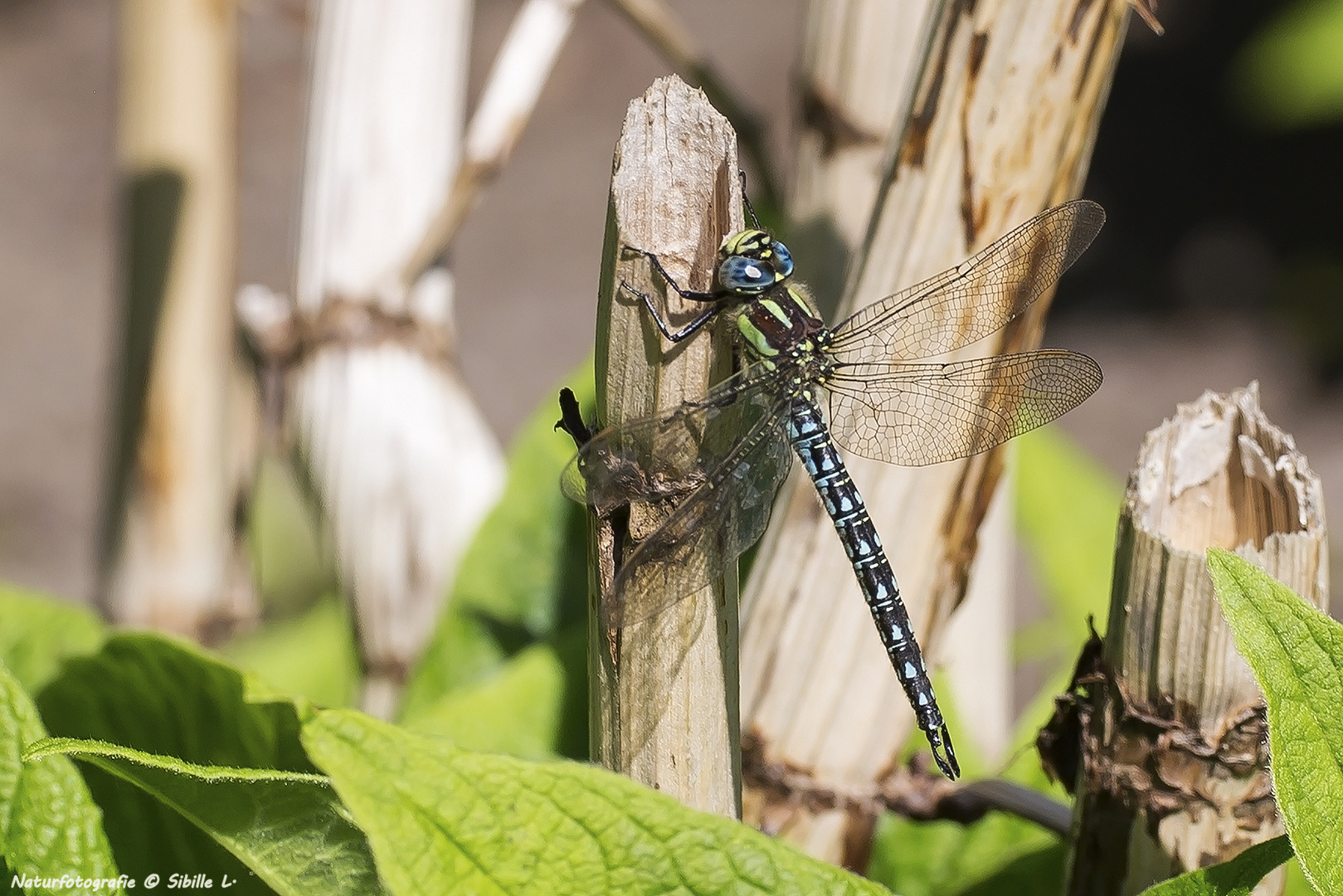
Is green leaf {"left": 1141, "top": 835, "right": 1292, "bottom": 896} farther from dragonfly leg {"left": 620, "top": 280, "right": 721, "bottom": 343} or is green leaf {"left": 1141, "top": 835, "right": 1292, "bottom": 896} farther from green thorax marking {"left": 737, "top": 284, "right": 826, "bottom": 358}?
green thorax marking {"left": 737, "top": 284, "right": 826, "bottom": 358}

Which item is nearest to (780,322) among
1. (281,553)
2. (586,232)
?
(281,553)

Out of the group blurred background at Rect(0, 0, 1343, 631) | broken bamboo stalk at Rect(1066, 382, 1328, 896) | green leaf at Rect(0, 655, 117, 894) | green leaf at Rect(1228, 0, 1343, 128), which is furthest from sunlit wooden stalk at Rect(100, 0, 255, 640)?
green leaf at Rect(1228, 0, 1343, 128)

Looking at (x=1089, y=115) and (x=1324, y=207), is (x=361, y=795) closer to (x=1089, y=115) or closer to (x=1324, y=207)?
(x=1089, y=115)

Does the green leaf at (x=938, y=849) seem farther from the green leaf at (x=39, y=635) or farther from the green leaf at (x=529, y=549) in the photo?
the green leaf at (x=39, y=635)

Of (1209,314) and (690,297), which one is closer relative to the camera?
(690,297)

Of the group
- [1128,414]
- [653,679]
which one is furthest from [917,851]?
[1128,414]

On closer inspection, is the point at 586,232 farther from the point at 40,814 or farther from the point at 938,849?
the point at 40,814

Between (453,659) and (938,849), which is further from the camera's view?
(453,659)
